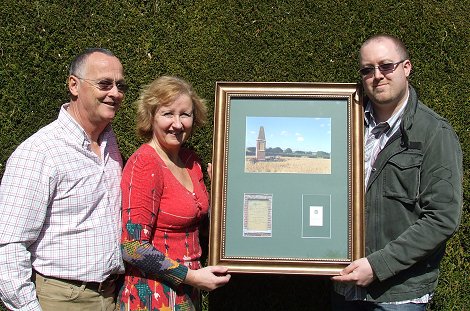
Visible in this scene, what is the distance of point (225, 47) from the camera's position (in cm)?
370

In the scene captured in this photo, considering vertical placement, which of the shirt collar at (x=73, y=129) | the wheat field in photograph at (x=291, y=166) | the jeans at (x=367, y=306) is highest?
the shirt collar at (x=73, y=129)

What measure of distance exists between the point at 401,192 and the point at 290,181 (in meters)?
0.59

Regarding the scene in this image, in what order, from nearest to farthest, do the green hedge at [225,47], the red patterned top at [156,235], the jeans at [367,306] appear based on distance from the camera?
the red patterned top at [156,235] → the jeans at [367,306] → the green hedge at [225,47]

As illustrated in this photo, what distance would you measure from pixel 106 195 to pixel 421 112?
68.5 inches

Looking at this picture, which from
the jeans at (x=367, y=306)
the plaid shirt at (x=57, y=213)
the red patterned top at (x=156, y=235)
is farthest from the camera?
the jeans at (x=367, y=306)

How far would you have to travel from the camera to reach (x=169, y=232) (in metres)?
2.69

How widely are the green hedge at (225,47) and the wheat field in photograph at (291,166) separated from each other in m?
1.00

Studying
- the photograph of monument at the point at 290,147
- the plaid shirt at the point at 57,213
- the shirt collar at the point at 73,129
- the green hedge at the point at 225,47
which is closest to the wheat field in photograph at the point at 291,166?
the photograph of monument at the point at 290,147

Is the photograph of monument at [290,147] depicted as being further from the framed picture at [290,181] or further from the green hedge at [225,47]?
the green hedge at [225,47]

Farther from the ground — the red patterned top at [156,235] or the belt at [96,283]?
the red patterned top at [156,235]

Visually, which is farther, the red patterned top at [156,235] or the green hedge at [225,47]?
the green hedge at [225,47]

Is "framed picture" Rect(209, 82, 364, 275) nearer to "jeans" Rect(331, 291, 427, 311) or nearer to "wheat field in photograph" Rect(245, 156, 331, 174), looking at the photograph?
"wheat field in photograph" Rect(245, 156, 331, 174)

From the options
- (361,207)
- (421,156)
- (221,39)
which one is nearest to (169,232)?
(361,207)

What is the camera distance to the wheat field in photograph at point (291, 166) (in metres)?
2.78
